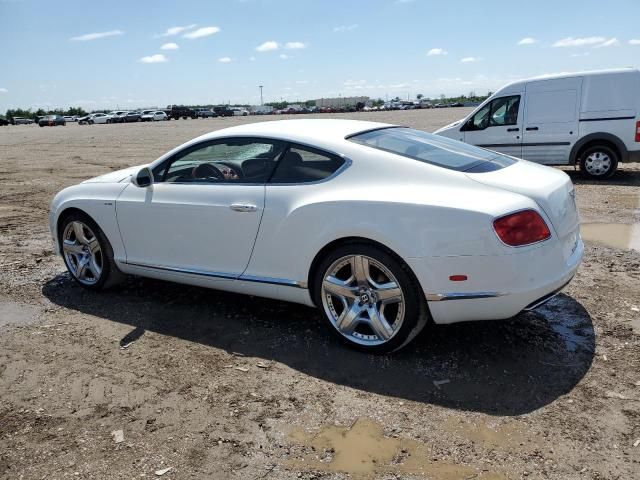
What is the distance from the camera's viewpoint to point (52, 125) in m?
66.4

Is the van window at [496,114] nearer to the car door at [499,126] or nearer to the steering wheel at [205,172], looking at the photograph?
the car door at [499,126]

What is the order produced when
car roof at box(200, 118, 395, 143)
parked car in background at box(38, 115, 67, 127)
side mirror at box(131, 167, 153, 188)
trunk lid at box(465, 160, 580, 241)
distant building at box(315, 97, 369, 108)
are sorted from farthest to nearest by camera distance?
distant building at box(315, 97, 369, 108) → parked car in background at box(38, 115, 67, 127) → side mirror at box(131, 167, 153, 188) → car roof at box(200, 118, 395, 143) → trunk lid at box(465, 160, 580, 241)

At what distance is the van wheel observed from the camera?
35.3 feet

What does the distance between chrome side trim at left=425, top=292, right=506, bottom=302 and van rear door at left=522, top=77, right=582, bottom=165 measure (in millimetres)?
8641

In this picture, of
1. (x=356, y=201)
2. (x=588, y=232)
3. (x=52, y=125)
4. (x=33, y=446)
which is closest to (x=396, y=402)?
(x=356, y=201)

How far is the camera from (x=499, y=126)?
1166 cm

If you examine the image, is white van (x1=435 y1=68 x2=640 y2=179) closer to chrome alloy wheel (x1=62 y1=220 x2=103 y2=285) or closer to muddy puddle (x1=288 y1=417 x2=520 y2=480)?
chrome alloy wheel (x1=62 y1=220 x2=103 y2=285)

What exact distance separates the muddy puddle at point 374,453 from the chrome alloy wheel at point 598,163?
9.26 metres

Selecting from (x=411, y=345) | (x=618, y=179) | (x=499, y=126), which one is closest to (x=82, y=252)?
(x=411, y=345)

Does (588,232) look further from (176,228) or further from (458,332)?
(176,228)

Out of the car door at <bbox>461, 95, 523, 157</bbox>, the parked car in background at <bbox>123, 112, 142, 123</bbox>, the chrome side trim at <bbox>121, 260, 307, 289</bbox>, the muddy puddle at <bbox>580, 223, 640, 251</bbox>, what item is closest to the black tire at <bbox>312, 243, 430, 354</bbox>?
the chrome side trim at <bbox>121, 260, 307, 289</bbox>

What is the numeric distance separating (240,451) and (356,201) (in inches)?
65.9

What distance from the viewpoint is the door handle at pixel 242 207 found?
4203 mm

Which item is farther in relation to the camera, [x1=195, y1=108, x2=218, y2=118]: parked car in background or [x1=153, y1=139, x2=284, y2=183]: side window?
[x1=195, y1=108, x2=218, y2=118]: parked car in background
